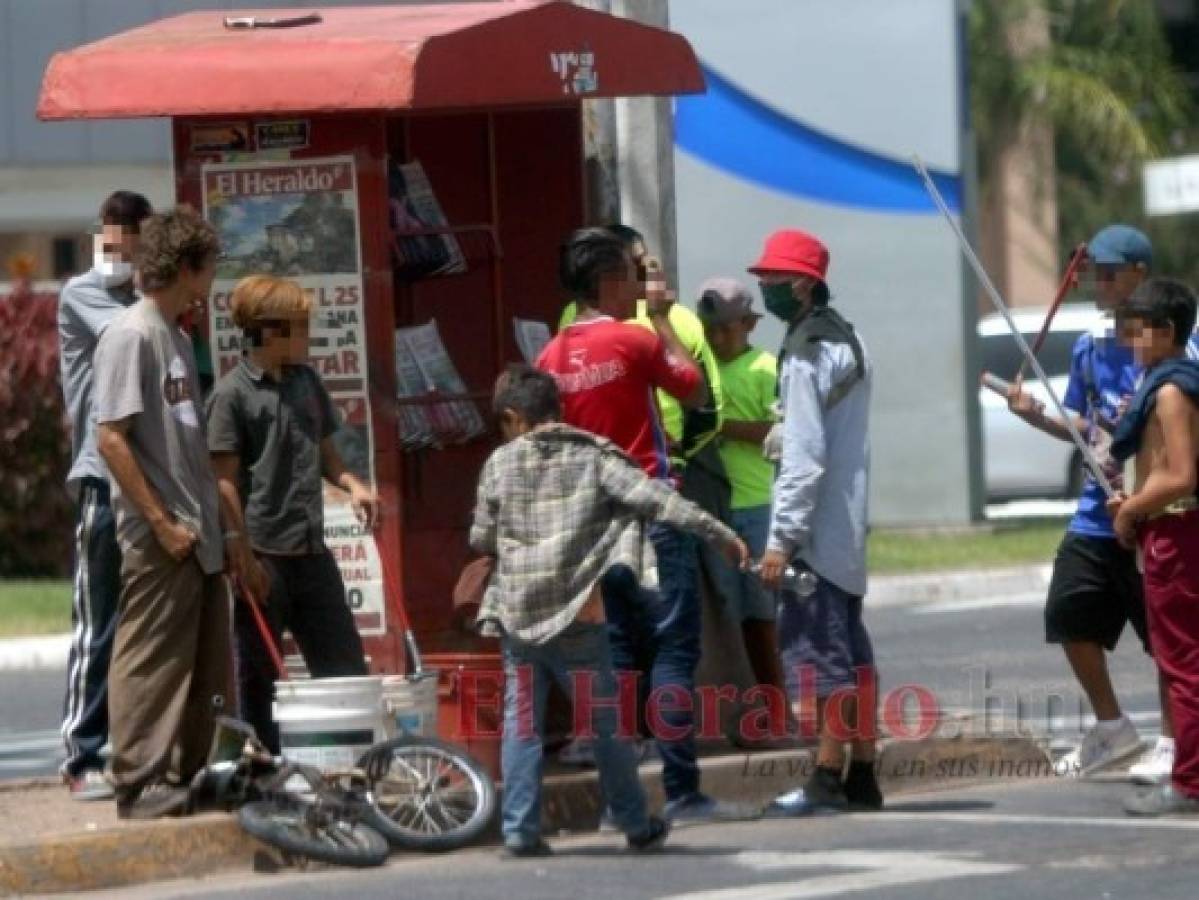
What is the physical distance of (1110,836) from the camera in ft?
29.8

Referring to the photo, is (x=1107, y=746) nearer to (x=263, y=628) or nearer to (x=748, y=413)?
(x=748, y=413)

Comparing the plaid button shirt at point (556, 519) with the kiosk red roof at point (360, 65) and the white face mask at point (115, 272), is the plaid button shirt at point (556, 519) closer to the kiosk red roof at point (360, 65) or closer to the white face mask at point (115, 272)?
the kiosk red roof at point (360, 65)

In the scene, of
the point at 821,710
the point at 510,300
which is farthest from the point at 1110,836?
the point at 510,300

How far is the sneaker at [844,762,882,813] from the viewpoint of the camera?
981cm

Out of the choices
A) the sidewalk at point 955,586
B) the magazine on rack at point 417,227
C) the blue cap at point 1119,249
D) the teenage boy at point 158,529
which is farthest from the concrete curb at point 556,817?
the sidewalk at point 955,586

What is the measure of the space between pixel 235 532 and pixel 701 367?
79.5 inches

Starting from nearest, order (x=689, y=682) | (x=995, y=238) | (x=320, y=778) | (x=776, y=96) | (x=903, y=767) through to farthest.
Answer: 1. (x=320, y=778)
2. (x=689, y=682)
3. (x=903, y=767)
4. (x=776, y=96)
5. (x=995, y=238)

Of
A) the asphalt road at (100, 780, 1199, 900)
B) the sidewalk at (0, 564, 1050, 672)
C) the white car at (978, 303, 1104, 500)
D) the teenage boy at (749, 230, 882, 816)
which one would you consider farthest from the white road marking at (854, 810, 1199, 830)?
the white car at (978, 303, 1104, 500)

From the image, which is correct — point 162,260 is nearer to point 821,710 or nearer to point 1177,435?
point 821,710

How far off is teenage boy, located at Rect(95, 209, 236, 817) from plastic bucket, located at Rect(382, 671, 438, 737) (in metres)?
0.63

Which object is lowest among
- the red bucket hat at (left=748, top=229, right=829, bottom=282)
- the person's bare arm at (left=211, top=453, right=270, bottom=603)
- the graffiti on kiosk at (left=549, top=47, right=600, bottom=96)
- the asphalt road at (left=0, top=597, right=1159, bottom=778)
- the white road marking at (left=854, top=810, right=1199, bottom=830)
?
the asphalt road at (left=0, top=597, right=1159, bottom=778)

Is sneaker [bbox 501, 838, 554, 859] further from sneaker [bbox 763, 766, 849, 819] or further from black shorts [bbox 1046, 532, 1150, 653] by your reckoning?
black shorts [bbox 1046, 532, 1150, 653]

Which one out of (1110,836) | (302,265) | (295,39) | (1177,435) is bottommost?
(1110,836)

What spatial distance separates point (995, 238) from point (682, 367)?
32.7 meters
